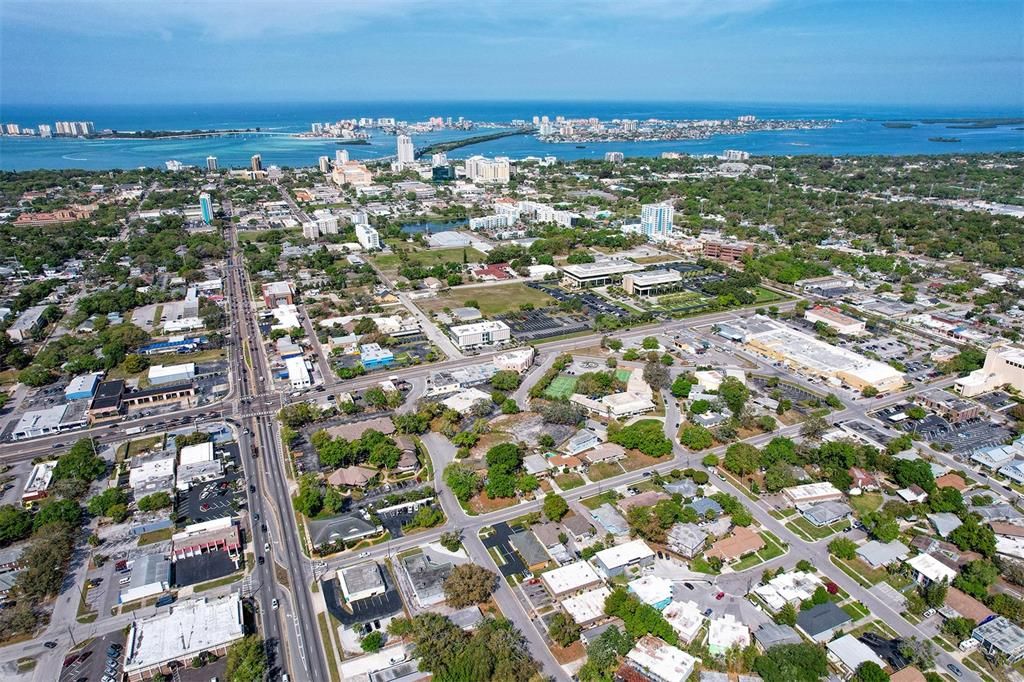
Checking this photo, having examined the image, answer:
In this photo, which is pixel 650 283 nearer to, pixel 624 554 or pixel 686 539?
pixel 686 539

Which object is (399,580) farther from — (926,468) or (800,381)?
(800,381)

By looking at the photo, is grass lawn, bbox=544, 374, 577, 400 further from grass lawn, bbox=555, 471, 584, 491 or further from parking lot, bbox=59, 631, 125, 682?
parking lot, bbox=59, 631, 125, 682

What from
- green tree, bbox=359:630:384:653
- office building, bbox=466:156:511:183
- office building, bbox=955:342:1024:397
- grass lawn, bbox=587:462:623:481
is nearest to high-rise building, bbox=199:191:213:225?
office building, bbox=466:156:511:183

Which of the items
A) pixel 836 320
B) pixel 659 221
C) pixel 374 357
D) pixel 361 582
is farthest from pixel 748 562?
pixel 659 221

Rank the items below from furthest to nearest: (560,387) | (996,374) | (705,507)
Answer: (996,374) → (560,387) → (705,507)

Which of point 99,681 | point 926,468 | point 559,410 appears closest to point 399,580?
point 99,681

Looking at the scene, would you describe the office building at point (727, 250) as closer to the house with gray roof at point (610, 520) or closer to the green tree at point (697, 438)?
the green tree at point (697, 438)

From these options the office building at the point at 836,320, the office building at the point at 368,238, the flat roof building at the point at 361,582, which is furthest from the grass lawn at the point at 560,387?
the office building at the point at 368,238
